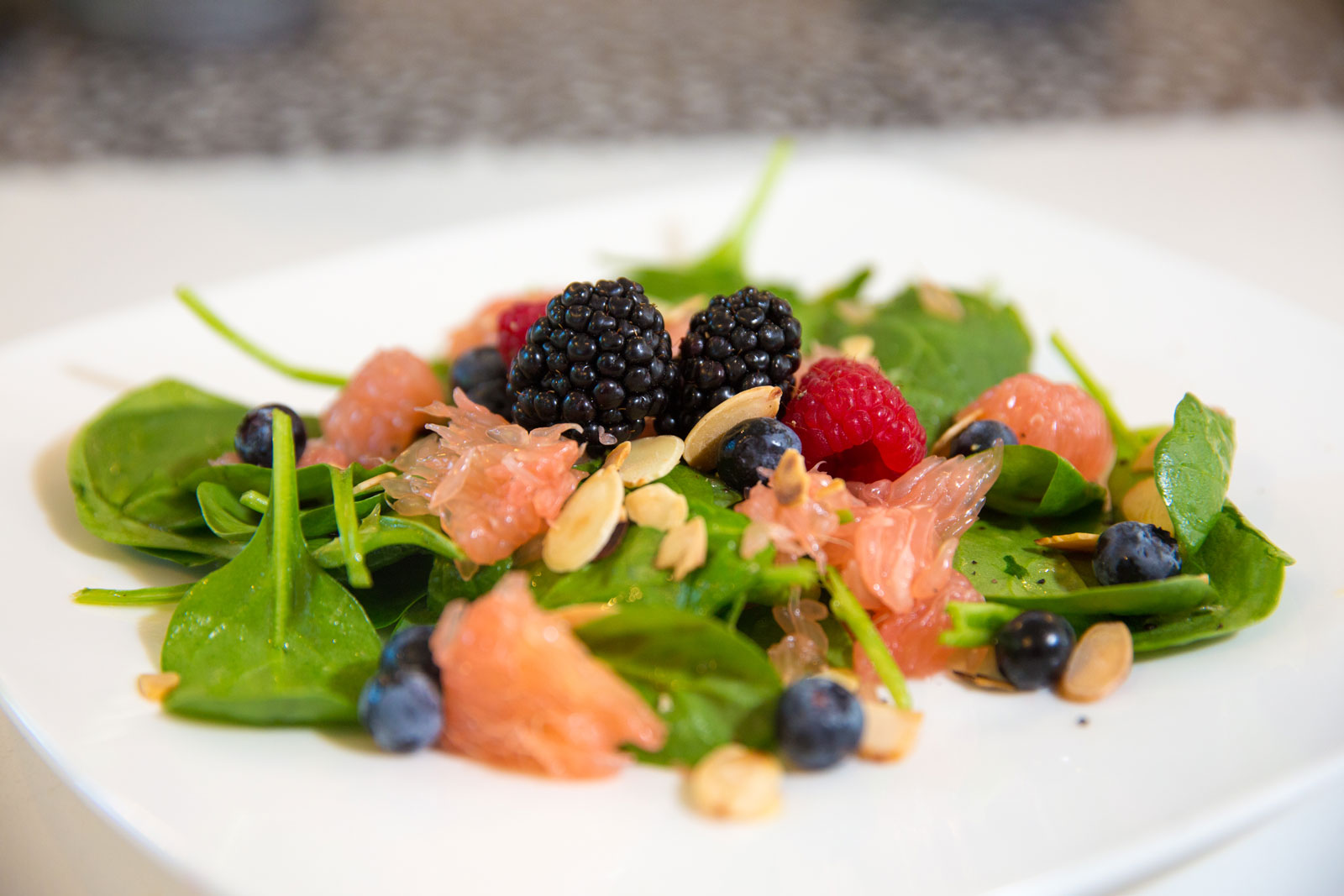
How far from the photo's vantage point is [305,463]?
72.3 inches

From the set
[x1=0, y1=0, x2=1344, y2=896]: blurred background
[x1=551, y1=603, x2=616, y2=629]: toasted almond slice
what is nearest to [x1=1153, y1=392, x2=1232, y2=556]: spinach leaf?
[x1=551, y1=603, x2=616, y2=629]: toasted almond slice

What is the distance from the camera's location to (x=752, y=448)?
1493 millimetres

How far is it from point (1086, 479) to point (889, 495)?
345mm

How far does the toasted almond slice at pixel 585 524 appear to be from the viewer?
4.54 feet

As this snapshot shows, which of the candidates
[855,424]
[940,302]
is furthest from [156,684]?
[940,302]

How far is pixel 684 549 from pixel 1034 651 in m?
0.46

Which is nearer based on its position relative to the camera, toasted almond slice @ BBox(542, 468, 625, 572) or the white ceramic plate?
the white ceramic plate

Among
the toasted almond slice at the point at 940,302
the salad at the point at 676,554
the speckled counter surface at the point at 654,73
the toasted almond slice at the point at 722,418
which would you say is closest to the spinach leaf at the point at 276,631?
the salad at the point at 676,554

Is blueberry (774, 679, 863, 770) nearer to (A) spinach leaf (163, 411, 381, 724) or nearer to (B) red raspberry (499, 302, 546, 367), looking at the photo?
(A) spinach leaf (163, 411, 381, 724)

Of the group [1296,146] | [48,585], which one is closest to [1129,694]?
[48,585]

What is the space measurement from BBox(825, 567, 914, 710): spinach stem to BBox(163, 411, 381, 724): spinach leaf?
2.02 feet

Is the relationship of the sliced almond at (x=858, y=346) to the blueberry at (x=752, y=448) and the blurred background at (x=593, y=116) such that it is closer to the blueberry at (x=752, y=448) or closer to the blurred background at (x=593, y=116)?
the blueberry at (x=752, y=448)

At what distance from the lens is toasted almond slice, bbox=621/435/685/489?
58.2 inches

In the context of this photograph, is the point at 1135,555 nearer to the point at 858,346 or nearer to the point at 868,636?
the point at 868,636
